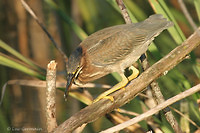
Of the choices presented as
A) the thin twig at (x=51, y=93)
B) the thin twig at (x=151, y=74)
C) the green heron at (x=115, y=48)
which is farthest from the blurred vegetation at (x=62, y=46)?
the thin twig at (x=51, y=93)

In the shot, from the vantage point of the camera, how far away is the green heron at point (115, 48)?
287cm

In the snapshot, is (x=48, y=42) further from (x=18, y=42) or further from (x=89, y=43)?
(x=89, y=43)

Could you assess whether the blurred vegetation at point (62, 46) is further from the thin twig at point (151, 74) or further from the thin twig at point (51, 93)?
the thin twig at point (51, 93)

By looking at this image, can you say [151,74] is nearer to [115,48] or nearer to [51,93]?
[115,48]

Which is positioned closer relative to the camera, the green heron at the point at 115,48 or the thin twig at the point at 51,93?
the thin twig at the point at 51,93

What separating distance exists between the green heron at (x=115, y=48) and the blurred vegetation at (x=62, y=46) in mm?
144

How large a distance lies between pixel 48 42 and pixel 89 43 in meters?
3.14

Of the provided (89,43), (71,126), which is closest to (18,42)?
(89,43)

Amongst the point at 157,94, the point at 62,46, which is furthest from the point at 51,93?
the point at 62,46

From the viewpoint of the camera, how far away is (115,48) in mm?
2945

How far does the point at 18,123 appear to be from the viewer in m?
3.90

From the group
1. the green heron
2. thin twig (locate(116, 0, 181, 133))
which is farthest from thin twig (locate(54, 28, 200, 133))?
the green heron

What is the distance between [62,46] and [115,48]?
2.81 meters

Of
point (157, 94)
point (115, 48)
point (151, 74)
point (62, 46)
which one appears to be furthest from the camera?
point (62, 46)
